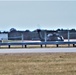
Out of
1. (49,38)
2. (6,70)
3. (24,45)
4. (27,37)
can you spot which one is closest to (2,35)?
(49,38)

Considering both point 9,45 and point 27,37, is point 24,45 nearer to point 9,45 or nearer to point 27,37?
point 9,45

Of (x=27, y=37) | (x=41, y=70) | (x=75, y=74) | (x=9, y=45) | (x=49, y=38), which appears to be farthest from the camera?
(x=27, y=37)

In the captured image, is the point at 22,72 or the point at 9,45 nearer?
the point at 22,72

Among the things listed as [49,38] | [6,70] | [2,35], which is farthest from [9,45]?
[6,70]

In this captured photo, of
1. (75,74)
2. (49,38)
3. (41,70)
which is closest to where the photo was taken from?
(75,74)

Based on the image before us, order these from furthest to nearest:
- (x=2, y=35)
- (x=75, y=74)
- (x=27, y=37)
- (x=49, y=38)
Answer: (x=27, y=37) < (x=2, y=35) < (x=49, y=38) < (x=75, y=74)

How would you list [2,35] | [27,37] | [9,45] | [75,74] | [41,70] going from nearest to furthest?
[75,74] < [41,70] < [9,45] < [2,35] < [27,37]

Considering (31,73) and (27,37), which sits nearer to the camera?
(31,73)

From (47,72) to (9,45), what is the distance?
1844 centimetres

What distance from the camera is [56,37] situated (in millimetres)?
36531

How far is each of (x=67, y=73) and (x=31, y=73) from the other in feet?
3.93

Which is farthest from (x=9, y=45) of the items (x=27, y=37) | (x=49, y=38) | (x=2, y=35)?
(x=27, y=37)

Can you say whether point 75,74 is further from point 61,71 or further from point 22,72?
point 22,72

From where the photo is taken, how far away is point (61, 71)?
10.1 metres
